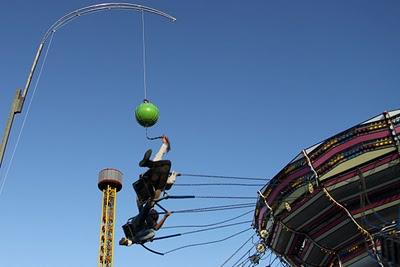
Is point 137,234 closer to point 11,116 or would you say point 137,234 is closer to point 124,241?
point 124,241

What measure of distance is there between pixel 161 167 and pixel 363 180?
4489mm

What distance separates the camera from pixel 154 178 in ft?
37.8

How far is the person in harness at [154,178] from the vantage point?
1138 cm

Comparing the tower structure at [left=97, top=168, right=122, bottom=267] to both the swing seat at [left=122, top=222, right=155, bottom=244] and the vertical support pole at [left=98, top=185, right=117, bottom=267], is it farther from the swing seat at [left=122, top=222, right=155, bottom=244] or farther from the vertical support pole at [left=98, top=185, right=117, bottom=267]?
the swing seat at [left=122, top=222, right=155, bottom=244]

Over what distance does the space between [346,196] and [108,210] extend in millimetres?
41896

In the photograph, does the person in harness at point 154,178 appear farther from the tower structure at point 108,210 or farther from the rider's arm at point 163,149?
the tower structure at point 108,210

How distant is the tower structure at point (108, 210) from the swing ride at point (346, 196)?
38011 millimetres

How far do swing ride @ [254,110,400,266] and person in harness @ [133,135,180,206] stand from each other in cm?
329

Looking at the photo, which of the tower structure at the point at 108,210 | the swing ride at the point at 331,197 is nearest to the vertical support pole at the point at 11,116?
the swing ride at the point at 331,197

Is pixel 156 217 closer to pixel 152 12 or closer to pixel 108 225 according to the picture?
pixel 152 12

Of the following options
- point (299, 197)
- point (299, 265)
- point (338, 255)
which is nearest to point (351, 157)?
point (299, 197)

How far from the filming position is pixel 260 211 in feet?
50.4

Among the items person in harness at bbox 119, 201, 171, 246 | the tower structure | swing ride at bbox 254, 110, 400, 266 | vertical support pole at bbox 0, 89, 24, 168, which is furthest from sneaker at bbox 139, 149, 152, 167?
the tower structure

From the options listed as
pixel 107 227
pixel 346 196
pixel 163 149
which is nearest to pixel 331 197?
pixel 346 196
